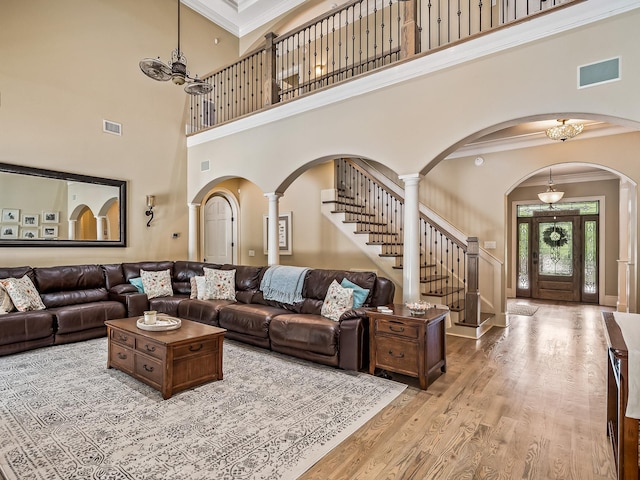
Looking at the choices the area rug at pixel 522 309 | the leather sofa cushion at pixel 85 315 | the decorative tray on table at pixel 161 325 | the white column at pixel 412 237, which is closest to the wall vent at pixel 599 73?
the white column at pixel 412 237

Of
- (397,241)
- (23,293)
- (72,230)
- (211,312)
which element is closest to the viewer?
(23,293)

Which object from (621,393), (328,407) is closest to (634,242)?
(621,393)

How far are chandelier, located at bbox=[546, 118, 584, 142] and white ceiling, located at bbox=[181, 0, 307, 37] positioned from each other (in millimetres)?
5465

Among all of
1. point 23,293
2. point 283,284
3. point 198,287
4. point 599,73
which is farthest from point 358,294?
point 23,293

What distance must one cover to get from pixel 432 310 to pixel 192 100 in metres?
6.42

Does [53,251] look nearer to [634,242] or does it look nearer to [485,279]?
[485,279]

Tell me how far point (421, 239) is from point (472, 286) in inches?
75.1

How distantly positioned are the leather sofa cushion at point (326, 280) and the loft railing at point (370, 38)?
8.28 feet

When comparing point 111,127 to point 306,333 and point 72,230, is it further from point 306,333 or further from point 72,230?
point 306,333

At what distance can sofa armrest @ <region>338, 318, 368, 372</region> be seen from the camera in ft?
11.4

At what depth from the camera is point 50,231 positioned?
5.25 m

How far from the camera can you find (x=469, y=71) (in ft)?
12.0

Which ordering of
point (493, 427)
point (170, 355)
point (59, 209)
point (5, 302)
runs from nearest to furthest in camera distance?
point (493, 427)
point (170, 355)
point (5, 302)
point (59, 209)

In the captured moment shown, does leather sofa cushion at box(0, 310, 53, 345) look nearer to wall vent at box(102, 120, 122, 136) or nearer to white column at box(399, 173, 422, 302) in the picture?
wall vent at box(102, 120, 122, 136)
